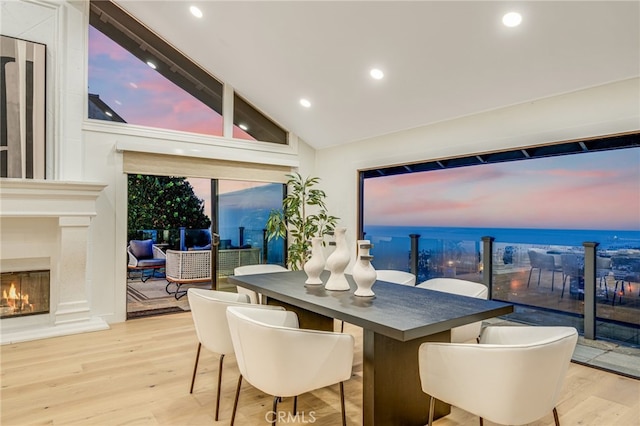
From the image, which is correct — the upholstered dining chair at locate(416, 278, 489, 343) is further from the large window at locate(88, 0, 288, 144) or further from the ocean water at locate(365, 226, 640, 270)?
the large window at locate(88, 0, 288, 144)

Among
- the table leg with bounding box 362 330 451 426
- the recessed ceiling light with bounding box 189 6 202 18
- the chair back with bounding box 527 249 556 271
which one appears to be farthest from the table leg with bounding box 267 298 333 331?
the recessed ceiling light with bounding box 189 6 202 18

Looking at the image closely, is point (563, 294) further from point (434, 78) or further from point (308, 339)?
point (308, 339)

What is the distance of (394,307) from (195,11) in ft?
12.1

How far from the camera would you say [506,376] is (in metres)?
1.66

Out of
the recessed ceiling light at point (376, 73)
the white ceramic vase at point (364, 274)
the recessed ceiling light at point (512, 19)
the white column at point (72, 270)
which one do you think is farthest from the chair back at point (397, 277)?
the white column at point (72, 270)

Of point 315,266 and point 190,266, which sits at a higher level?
point 315,266

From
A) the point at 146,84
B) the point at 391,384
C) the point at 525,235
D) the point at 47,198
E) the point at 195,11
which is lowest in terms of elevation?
the point at 391,384

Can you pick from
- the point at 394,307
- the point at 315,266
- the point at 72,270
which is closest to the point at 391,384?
the point at 394,307

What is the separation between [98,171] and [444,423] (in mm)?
4327

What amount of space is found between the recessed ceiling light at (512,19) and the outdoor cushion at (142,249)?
5.55m

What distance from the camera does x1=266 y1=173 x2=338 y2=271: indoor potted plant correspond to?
18.6 ft

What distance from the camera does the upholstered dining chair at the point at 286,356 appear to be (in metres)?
1.89

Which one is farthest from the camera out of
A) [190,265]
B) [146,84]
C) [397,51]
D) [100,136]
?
[190,265]

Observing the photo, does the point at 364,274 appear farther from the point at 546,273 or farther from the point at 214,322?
the point at 546,273
